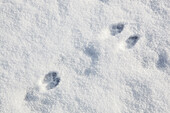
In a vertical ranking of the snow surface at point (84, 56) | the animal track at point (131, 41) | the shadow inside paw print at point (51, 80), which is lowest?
the shadow inside paw print at point (51, 80)

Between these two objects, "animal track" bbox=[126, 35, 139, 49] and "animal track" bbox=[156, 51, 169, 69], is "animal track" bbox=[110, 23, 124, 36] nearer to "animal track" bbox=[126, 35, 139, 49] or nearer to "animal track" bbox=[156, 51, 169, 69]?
"animal track" bbox=[126, 35, 139, 49]

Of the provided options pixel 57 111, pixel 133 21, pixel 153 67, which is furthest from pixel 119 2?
pixel 57 111

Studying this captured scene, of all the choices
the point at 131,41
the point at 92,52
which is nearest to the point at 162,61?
the point at 131,41

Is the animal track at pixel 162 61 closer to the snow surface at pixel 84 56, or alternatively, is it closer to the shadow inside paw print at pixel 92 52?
the snow surface at pixel 84 56

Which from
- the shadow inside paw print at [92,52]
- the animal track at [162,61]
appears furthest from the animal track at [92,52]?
the animal track at [162,61]

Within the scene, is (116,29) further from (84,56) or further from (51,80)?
(51,80)

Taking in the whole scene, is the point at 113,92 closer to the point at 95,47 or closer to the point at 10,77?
the point at 95,47

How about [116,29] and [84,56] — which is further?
[116,29]

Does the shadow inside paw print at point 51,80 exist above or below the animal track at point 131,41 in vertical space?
below

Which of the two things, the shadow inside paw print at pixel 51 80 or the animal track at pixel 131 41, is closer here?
the shadow inside paw print at pixel 51 80
